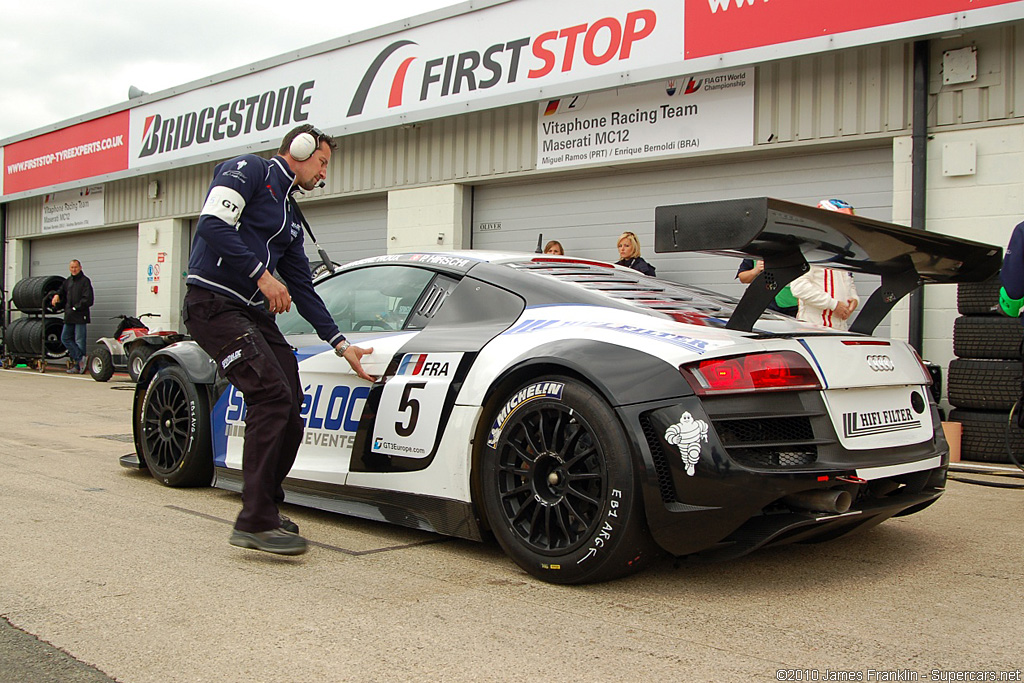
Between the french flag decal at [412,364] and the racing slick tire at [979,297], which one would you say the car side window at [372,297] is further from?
the racing slick tire at [979,297]

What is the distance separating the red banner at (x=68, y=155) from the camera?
16.9 m

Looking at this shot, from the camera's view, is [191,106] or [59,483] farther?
[191,106]

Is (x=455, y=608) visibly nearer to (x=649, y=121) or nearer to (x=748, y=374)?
(x=748, y=374)

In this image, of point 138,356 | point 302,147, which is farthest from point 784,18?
point 138,356

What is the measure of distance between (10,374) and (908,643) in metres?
16.4

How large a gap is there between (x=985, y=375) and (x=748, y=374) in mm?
4171

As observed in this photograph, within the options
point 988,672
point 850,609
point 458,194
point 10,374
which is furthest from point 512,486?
point 10,374

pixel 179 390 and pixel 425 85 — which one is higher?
pixel 425 85

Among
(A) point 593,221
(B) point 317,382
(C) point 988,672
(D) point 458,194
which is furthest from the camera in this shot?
(D) point 458,194

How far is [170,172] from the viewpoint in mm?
15984

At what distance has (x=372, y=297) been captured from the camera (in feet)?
14.2

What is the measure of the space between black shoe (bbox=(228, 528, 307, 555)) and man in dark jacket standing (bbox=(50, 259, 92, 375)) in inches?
550

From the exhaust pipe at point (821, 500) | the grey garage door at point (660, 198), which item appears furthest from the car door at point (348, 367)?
the grey garage door at point (660, 198)

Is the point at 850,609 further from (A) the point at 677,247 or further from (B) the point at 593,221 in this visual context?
(B) the point at 593,221
